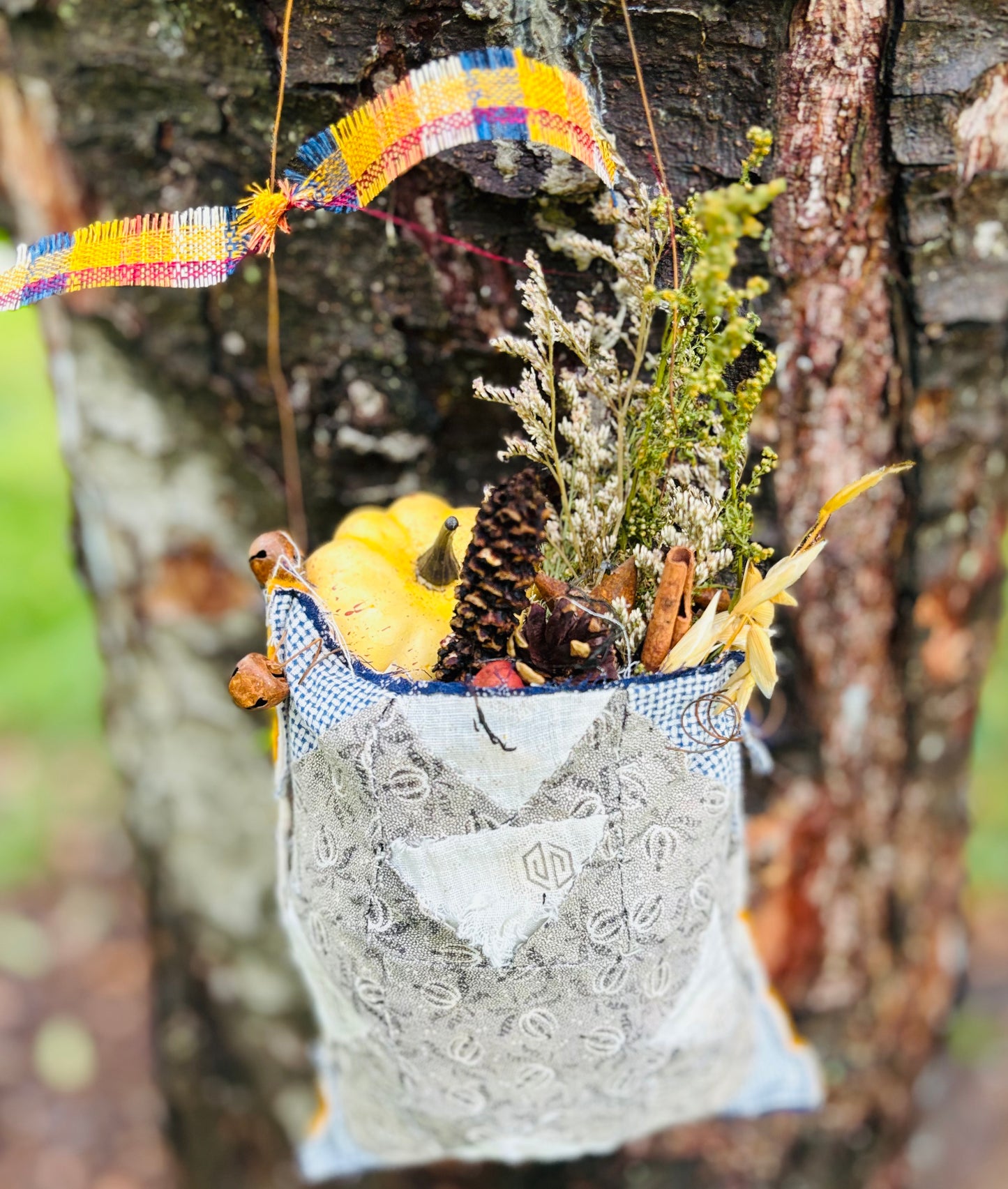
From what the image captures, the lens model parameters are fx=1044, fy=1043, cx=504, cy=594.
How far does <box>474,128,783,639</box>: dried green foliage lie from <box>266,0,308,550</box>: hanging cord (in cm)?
40

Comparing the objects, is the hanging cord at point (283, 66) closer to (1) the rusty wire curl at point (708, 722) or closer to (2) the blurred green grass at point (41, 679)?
(1) the rusty wire curl at point (708, 722)

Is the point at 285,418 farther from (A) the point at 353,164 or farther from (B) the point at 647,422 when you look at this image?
(B) the point at 647,422

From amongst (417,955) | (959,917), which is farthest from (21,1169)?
(959,917)

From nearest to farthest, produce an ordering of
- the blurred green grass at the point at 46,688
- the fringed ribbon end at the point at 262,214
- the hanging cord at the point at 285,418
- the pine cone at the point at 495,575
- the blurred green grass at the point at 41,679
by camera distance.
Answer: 1. the pine cone at the point at 495,575
2. the fringed ribbon end at the point at 262,214
3. the hanging cord at the point at 285,418
4. the blurred green grass at the point at 46,688
5. the blurred green grass at the point at 41,679

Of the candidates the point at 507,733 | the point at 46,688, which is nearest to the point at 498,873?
the point at 507,733

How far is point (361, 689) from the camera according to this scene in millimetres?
898

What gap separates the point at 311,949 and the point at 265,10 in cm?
98

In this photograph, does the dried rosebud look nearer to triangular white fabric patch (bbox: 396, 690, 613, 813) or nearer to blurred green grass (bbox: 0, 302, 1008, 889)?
triangular white fabric patch (bbox: 396, 690, 613, 813)

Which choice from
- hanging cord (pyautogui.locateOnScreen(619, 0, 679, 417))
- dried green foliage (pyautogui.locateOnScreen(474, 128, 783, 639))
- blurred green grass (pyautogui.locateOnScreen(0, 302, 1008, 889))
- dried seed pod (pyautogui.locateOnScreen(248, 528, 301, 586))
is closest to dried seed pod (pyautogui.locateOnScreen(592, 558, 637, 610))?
dried green foliage (pyautogui.locateOnScreen(474, 128, 783, 639))

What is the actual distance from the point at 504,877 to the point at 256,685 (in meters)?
0.28

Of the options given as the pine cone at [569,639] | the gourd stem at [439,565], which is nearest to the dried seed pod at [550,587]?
the pine cone at [569,639]

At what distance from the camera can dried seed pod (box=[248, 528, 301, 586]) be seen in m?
0.99

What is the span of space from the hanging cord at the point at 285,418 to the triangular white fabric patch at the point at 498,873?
61 centimetres

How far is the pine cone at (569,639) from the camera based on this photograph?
0.86 m
